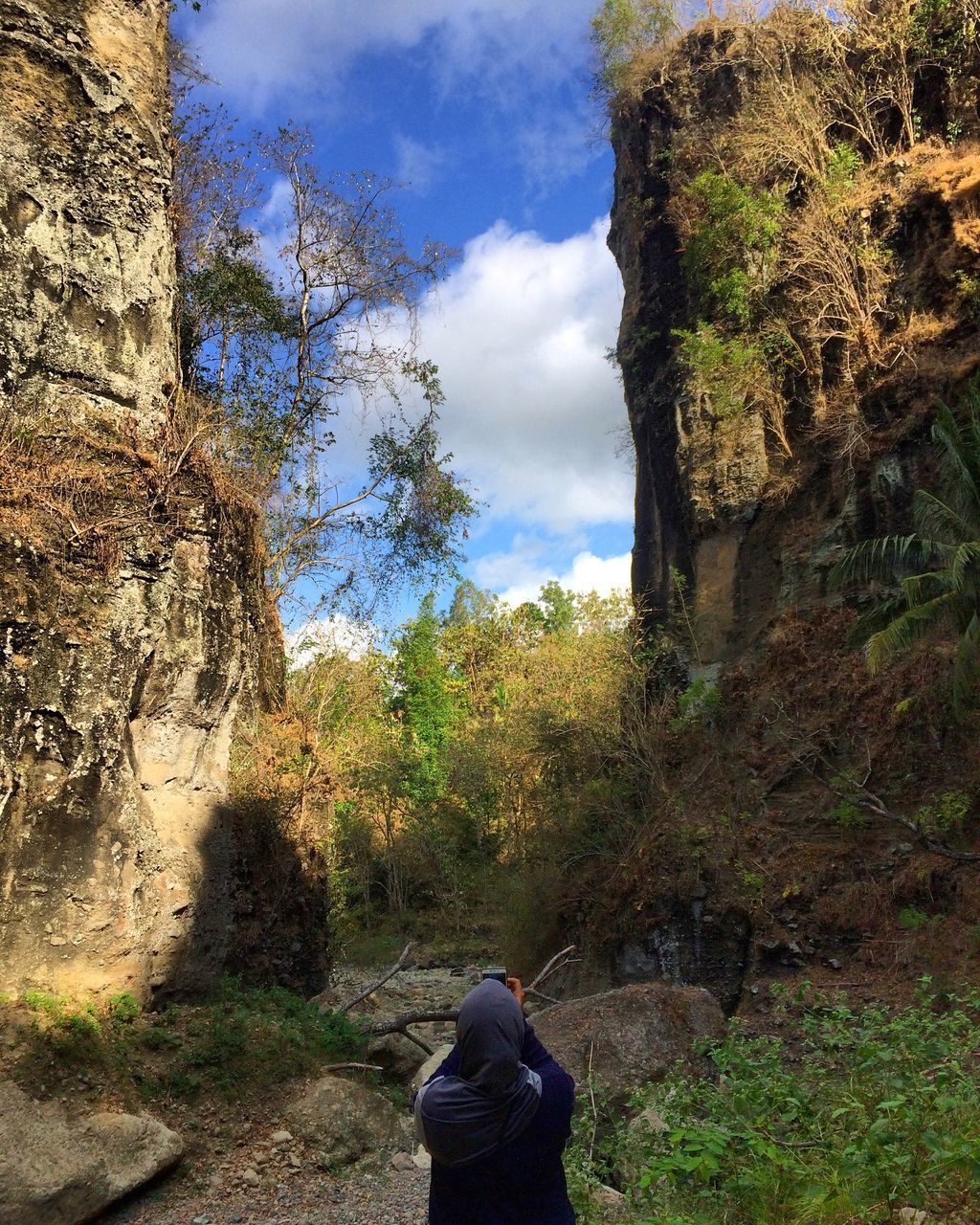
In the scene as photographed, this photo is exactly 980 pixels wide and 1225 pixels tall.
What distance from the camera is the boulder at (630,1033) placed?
781 centimetres

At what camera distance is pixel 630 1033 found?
8.19 metres

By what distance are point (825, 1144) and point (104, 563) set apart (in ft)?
28.0

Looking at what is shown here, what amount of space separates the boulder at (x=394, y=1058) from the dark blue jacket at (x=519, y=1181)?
A: 729 centimetres

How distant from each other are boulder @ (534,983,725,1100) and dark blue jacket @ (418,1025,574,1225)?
4.75 m

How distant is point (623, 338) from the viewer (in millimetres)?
26125

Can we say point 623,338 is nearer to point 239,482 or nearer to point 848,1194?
point 239,482

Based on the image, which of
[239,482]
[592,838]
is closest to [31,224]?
[239,482]

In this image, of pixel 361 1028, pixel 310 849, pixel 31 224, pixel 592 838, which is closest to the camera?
pixel 361 1028

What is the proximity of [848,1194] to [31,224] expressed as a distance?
12278 mm

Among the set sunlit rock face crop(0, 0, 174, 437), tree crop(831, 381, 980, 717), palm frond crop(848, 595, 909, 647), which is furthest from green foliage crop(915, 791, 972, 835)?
sunlit rock face crop(0, 0, 174, 437)

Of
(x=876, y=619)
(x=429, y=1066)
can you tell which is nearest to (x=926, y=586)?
(x=876, y=619)

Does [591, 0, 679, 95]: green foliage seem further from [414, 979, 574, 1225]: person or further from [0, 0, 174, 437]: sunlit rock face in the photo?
[414, 979, 574, 1225]: person

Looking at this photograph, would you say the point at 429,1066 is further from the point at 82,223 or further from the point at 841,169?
the point at 841,169

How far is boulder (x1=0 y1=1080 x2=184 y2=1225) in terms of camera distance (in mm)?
6051
